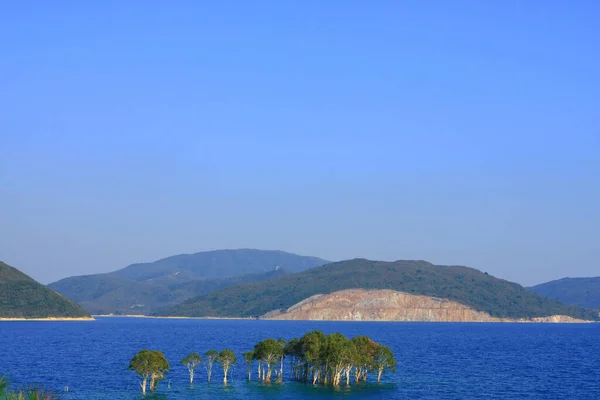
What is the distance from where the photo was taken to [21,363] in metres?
145

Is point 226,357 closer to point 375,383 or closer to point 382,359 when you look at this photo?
point 375,383

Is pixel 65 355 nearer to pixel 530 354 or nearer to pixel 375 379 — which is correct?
pixel 375 379

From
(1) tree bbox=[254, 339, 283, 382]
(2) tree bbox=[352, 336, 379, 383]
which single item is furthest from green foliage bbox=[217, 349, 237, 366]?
(2) tree bbox=[352, 336, 379, 383]

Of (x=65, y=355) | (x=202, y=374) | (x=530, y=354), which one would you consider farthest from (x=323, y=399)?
(x=530, y=354)

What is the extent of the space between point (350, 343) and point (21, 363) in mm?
70736

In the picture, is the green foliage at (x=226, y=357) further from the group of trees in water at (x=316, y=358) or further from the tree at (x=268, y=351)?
the tree at (x=268, y=351)

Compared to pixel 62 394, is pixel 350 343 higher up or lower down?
higher up

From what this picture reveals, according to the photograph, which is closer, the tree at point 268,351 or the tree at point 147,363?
the tree at point 147,363

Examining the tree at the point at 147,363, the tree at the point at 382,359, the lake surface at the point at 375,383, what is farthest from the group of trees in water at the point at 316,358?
the lake surface at the point at 375,383

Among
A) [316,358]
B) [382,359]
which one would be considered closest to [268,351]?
[316,358]

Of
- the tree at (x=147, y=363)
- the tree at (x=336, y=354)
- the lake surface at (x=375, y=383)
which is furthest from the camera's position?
the tree at (x=336, y=354)

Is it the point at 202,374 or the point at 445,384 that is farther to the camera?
the point at 202,374

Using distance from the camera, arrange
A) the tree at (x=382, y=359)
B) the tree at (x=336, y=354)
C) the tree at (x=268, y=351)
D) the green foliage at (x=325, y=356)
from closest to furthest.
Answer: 1. the tree at (x=336, y=354)
2. the green foliage at (x=325, y=356)
3. the tree at (x=268, y=351)
4. the tree at (x=382, y=359)

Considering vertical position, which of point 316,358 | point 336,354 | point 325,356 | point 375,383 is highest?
point 336,354
